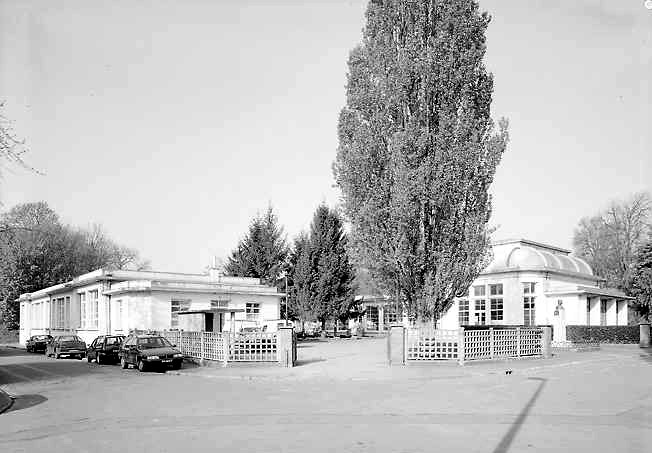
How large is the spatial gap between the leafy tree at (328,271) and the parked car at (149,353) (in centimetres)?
2812

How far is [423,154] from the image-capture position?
27422 mm

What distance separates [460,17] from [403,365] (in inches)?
600

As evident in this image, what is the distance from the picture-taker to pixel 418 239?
90.4 ft

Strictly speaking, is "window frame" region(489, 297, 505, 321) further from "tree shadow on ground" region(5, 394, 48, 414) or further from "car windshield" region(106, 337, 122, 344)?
"tree shadow on ground" region(5, 394, 48, 414)

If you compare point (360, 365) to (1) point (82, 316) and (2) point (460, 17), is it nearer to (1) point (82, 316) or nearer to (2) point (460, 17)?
(2) point (460, 17)

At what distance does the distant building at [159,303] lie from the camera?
3878 centimetres

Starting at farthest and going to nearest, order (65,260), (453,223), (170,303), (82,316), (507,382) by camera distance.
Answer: (65,260)
(82,316)
(170,303)
(453,223)
(507,382)

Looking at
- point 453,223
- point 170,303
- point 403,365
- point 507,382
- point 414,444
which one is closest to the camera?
point 414,444

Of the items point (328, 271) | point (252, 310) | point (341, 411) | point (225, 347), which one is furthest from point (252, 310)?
point (341, 411)

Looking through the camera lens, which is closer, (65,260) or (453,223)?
(453,223)

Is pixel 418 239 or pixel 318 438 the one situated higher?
pixel 418 239

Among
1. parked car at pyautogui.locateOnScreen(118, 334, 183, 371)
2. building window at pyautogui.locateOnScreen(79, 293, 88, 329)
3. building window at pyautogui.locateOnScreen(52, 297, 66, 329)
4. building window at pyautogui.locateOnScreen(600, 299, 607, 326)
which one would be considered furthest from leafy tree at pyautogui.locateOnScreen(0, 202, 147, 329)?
building window at pyautogui.locateOnScreen(600, 299, 607, 326)

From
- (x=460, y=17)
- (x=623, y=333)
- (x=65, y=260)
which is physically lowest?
(x=623, y=333)

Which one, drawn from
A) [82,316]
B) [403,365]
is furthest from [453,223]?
[82,316]
